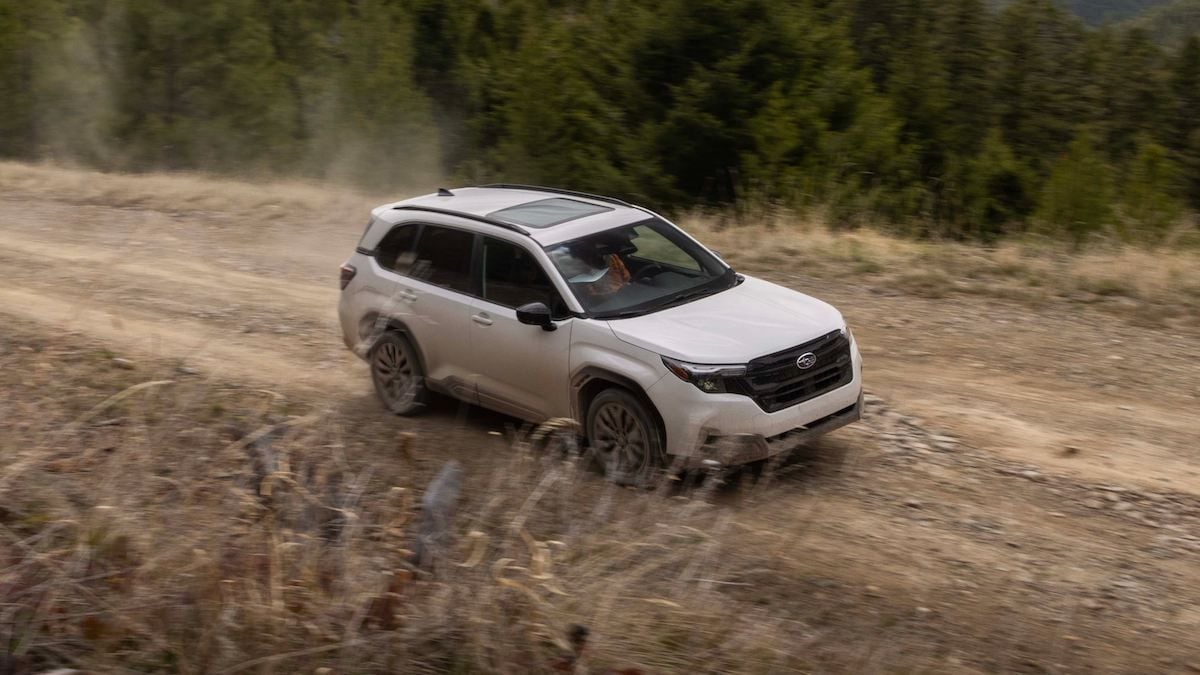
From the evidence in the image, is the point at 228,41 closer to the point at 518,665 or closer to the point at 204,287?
the point at 204,287

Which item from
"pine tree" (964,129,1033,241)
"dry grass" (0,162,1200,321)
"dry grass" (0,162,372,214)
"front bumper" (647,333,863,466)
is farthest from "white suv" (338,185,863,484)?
"pine tree" (964,129,1033,241)

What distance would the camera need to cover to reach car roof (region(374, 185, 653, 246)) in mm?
8523

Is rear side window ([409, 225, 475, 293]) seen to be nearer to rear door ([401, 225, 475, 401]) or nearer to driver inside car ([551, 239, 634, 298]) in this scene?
rear door ([401, 225, 475, 401])

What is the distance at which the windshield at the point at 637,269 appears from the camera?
8.09 metres

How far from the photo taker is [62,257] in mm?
15375

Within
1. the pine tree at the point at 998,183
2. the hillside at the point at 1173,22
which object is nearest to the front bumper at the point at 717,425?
the pine tree at the point at 998,183

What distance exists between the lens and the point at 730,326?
770cm

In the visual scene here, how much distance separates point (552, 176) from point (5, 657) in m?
23.6

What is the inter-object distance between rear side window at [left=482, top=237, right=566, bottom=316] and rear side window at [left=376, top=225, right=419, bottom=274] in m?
0.89

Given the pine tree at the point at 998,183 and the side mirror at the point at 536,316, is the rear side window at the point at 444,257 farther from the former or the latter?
the pine tree at the point at 998,183

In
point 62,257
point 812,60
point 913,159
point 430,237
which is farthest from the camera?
point 913,159

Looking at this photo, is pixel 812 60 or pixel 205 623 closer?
pixel 205 623

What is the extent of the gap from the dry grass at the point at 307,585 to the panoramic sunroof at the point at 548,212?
10.1 ft

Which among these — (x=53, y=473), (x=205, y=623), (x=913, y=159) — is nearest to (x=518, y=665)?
(x=205, y=623)
